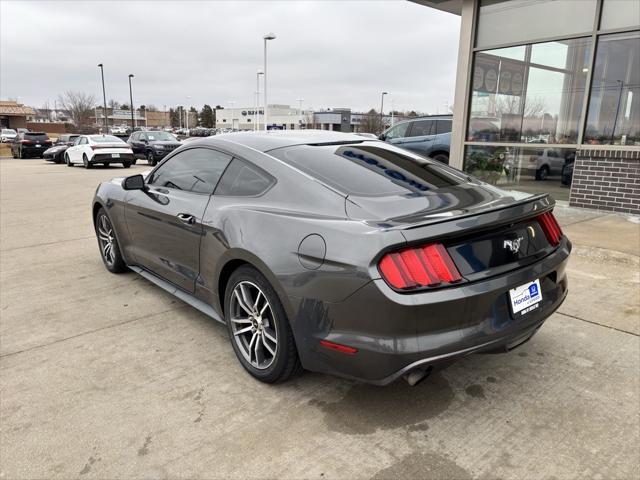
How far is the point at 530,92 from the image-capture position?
9.80 metres

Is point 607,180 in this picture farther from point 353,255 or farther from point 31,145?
point 31,145

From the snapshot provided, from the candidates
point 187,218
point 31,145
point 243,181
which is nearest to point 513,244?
point 243,181

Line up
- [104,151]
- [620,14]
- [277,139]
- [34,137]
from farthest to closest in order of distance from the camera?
[34,137] < [104,151] < [620,14] < [277,139]

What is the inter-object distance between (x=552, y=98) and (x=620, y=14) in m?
1.76

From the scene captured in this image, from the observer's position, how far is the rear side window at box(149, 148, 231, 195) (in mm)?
3400

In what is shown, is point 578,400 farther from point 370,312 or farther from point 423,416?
point 370,312

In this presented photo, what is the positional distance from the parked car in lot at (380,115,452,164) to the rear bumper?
10021 mm

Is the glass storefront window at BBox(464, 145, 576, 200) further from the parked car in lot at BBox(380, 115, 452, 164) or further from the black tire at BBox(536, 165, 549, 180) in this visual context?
the parked car in lot at BBox(380, 115, 452, 164)

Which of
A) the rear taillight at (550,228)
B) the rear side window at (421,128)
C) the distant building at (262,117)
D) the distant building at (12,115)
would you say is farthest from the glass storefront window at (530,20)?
the distant building at (262,117)

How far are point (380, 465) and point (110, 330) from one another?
7.78 ft

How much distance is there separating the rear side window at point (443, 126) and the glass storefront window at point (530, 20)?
2.45m

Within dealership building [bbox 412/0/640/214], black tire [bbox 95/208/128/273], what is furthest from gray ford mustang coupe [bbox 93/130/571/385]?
dealership building [bbox 412/0/640/214]

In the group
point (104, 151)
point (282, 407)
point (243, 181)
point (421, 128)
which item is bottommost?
point (282, 407)

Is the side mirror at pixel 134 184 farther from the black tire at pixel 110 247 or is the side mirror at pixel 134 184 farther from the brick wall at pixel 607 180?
the brick wall at pixel 607 180
